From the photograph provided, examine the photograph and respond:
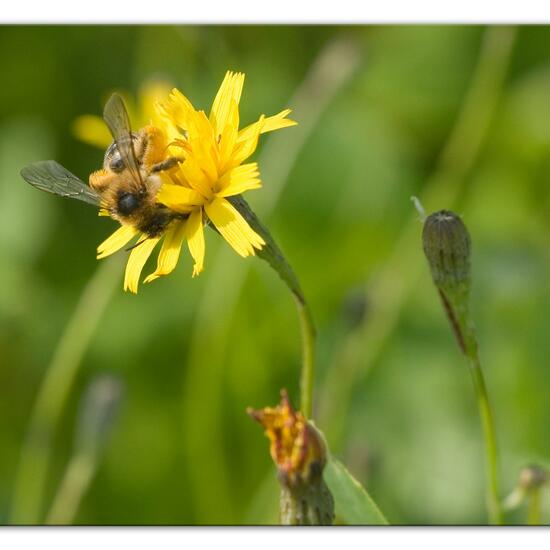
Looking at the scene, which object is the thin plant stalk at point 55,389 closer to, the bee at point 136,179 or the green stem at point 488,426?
the bee at point 136,179

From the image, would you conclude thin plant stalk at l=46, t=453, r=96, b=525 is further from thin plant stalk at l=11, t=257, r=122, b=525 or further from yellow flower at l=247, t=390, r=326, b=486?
yellow flower at l=247, t=390, r=326, b=486

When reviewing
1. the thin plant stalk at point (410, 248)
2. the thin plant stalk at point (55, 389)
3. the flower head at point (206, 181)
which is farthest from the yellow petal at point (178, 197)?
the thin plant stalk at point (55, 389)

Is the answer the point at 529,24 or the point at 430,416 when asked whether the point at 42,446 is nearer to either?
the point at 430,416

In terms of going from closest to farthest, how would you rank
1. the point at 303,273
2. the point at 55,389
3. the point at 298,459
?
1. the point at 298,459
2. the point at 55,389
3. the point at 303,273

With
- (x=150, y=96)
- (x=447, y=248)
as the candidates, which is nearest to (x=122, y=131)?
(x=447, y=248)

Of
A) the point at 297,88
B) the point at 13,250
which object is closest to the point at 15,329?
the point at 13,250

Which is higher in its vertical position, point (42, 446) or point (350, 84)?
point (350, 84)

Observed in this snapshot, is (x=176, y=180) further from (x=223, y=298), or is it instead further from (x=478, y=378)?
(x=223, y=298)
